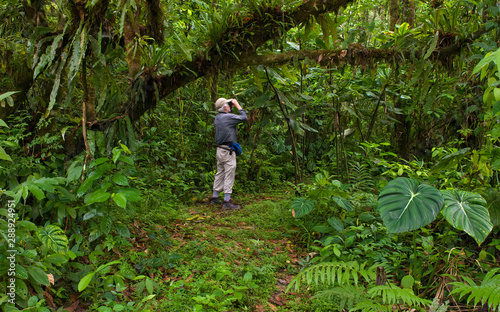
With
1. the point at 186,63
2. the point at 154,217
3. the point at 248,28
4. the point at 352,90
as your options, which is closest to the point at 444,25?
the point at 352,90

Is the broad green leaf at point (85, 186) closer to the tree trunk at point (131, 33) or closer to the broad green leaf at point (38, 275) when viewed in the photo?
the broad green leaf at point (38, 275)

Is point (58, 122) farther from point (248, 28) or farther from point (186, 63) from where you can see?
point (248, 28)

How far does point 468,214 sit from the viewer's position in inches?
81.4

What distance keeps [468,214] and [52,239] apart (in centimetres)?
287

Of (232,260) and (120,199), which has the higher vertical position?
(120,199)

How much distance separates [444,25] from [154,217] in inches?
170

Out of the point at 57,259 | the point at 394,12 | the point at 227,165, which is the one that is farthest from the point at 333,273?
the point at 394,12

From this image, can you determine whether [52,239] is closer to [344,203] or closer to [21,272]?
[21,272]

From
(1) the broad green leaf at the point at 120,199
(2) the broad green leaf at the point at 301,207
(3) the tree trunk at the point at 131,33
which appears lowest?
(2) the broad green leaf at the point at 301,207

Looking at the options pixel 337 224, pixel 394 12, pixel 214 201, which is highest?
pixel 394 12

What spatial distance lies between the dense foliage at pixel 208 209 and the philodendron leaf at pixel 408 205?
0.01 metres

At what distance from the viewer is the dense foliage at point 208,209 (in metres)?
2.20

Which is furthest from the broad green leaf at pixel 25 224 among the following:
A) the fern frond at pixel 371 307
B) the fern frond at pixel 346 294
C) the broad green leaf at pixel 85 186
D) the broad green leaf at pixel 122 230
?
the fern frond at pixel 371 307

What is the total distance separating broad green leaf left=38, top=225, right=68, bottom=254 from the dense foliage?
1cm
